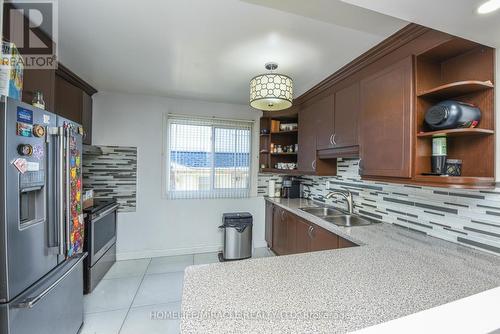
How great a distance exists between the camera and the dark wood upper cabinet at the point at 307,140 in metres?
2.67

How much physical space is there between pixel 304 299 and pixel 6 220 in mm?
1431

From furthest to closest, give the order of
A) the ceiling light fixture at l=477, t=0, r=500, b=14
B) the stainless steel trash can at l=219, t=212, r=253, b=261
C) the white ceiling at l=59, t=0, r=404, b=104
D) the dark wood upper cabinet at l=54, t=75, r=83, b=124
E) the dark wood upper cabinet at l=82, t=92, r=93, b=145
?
1. the stainless steel trash can at l=219, t=212, r=253, b=261
2. the dark wood upper cabinet at l=82, t=92, r=93, b=145
3. the dark wood upper cabinet at l=54, t=75, r=83, b=124
4. the white ceiling at l=59, t=0, r=404, b=104
5. the ceiling light fixture at l=477, t=0, r=500, b=14

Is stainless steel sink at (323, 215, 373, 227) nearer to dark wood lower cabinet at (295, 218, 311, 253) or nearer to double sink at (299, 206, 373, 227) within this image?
double sink at (299, 206, 373, 227)

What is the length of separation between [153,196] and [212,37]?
2.33 meters

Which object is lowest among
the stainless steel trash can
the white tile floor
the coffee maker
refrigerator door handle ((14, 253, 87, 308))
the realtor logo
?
the white tile floor

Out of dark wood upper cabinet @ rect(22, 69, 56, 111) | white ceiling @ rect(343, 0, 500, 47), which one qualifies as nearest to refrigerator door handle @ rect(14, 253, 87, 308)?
dark wood upper cabinet @ rect(22, 69, 56, 111)

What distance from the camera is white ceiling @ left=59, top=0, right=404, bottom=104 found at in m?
1.35

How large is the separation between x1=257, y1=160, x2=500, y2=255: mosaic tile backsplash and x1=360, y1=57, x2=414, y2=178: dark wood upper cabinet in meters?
0.38

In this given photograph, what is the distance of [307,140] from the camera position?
2791mm

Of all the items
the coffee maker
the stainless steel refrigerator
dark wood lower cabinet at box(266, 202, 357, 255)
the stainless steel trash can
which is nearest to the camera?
the stainless steel refrigerator

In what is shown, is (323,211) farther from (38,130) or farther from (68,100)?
(68,100)

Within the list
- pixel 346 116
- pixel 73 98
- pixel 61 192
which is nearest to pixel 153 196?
pixel 73 98

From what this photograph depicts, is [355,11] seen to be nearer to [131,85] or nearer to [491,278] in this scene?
[491,278]

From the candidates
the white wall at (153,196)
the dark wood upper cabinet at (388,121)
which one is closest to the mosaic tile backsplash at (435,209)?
the dark wood upper cabinet at (388,121)
